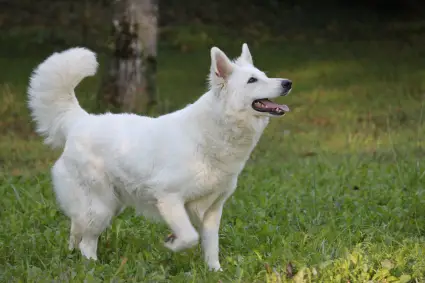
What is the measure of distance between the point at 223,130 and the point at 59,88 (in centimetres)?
138

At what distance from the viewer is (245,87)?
569 centimetres

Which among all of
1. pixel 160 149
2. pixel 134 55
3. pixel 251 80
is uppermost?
pixel 251 80

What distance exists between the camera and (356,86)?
596 inches

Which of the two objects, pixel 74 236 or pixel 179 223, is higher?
pixel 179 223

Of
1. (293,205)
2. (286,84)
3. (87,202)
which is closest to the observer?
(286,84)

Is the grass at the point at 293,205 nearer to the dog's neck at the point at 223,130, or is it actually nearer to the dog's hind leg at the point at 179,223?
the dog's hind leg at the point at 179,223

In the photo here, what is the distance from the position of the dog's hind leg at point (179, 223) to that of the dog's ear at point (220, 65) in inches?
34.5

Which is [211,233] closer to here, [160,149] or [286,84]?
[160,149]

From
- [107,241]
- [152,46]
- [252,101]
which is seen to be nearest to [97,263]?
[107,241]

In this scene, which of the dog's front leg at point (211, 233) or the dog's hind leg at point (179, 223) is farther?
the dog's front leg at point (211, 233)

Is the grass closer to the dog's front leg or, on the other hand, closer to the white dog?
the dog's front leg

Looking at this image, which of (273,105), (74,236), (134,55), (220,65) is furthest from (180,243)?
(134,55)

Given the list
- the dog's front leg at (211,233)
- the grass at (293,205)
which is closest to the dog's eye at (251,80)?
the dog's front leg at (211,233)

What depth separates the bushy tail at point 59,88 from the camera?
20.8 feet
